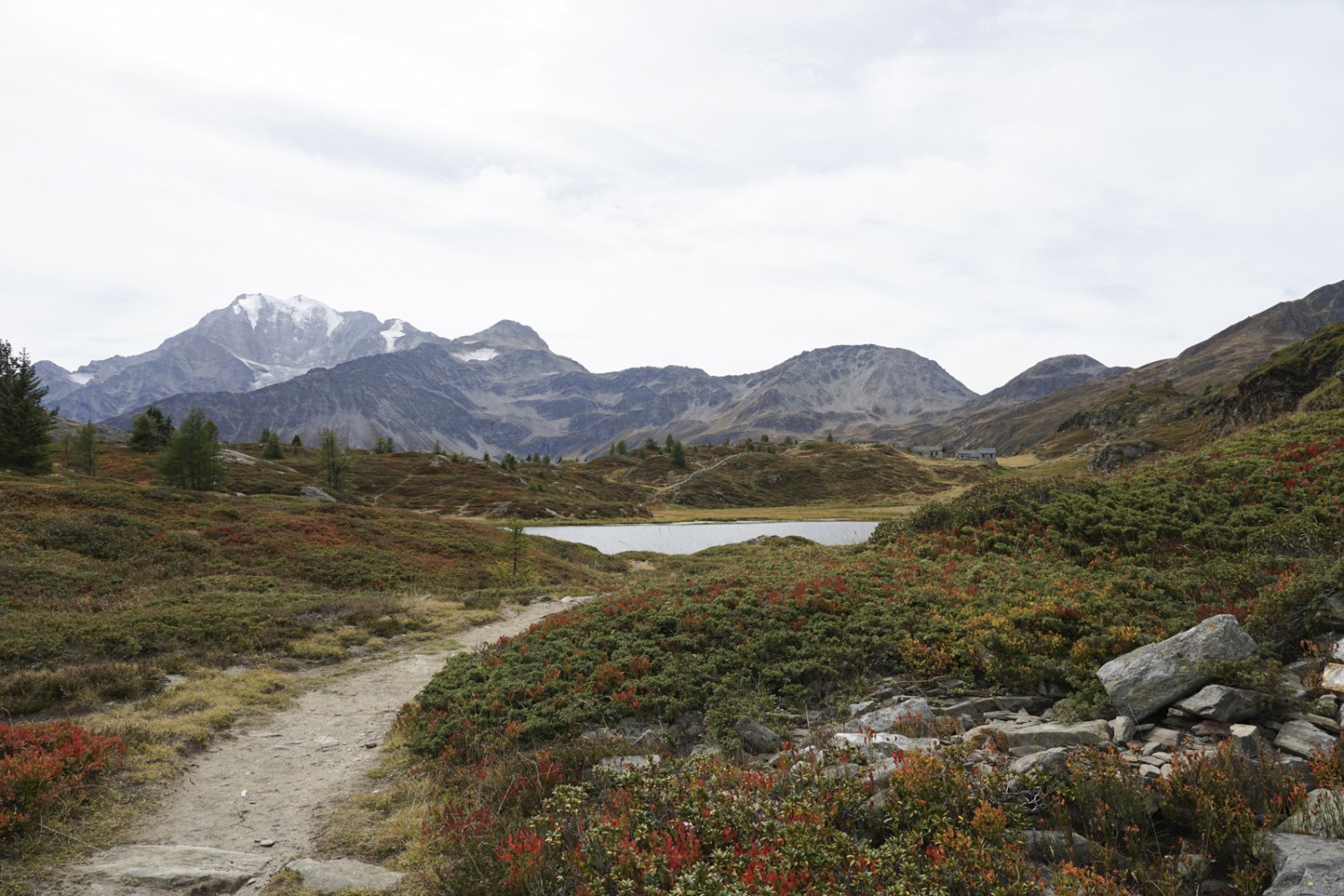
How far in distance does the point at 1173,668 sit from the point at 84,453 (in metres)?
92.4

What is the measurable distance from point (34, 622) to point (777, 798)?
70.8 ft

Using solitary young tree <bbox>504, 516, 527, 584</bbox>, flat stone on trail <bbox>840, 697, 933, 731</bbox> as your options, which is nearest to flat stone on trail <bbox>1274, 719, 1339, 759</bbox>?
flat stone on trail <bbox>840, 697, 933, 731</bbox>

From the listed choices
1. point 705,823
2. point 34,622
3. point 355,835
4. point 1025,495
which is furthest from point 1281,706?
point 34,622

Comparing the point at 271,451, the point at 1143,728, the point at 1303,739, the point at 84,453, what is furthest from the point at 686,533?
the point at 271,451

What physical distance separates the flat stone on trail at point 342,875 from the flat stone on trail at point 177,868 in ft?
2.12

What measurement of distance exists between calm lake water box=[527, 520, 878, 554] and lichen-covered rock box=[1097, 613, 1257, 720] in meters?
55.2

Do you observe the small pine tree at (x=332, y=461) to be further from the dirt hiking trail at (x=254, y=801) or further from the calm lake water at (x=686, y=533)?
the dirt hiking trail at (x=254, y=801)

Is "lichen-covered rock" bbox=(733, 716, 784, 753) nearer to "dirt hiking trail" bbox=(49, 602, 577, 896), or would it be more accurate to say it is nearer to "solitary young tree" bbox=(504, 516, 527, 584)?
"dirt hiking trail" bbox=(49, 602, 577, 896)

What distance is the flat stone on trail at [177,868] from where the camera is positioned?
7.55 meters

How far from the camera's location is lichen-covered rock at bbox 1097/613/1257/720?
859 centimetres

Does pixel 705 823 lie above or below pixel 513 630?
above

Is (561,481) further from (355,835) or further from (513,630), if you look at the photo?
(355,835)

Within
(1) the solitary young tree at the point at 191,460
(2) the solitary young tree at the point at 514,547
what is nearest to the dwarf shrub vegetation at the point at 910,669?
(2) the solitary young tree at the point at 514,547

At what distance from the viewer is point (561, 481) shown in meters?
118
